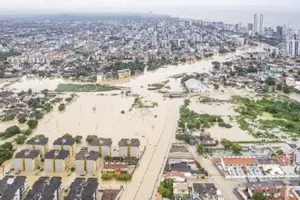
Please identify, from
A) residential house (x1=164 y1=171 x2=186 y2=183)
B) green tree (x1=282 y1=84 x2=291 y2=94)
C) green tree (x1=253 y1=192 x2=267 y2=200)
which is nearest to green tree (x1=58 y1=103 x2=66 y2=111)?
residential house (x1=164 y1=171 x2=186 y2=183)

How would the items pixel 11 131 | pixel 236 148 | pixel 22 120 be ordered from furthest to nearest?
pixel 22 120
pixel 11 131
pixel 236 148

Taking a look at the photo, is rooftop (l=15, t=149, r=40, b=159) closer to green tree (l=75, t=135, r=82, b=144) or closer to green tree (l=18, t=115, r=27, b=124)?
green tree (l=75, t=135, r=82, b=144)

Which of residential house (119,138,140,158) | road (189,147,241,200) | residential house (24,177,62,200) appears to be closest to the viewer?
residential house (24,177,62,200)

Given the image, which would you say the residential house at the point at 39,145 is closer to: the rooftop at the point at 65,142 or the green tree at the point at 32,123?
the rooftop at the point at 65,142

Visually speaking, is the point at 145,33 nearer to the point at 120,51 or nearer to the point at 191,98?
the point at 120,51

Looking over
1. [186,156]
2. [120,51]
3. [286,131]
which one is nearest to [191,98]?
[286,131]

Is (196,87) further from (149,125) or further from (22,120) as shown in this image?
(22,120)

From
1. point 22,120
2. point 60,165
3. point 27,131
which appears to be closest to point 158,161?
point 60,165
